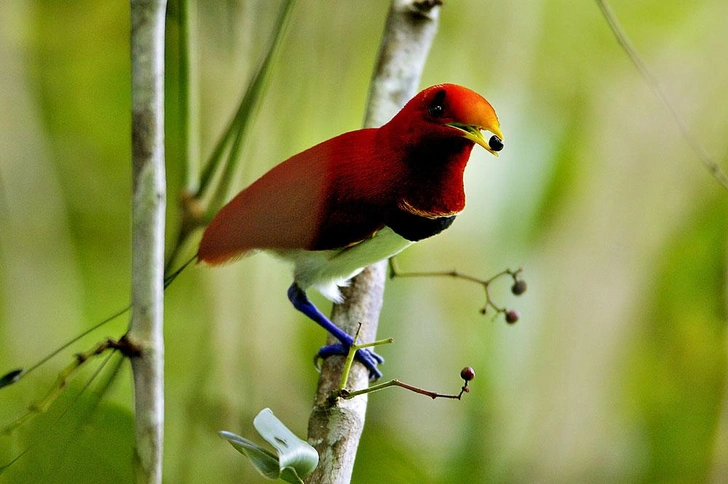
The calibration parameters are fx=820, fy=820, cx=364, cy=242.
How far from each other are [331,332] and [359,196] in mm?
265

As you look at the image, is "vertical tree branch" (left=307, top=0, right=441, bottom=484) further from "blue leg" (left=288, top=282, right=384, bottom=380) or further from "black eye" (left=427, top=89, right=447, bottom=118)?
"black eye" (left=427, top=89, right=447, bottom=118)

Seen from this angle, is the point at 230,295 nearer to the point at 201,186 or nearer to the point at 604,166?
the point at 201,186

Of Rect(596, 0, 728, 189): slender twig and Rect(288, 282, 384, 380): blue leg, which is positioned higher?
Rect(596, 0, 728, 189): slender twig

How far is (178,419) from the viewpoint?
1.35 meters

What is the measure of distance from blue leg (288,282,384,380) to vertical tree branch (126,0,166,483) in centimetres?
39

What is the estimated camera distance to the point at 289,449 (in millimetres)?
720

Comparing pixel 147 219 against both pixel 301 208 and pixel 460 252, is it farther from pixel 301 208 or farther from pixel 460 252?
pixel 460 252

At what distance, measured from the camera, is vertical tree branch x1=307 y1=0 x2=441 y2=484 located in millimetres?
854

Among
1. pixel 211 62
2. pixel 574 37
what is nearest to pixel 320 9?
pixel 211 62

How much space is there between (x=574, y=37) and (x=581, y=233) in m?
0.40

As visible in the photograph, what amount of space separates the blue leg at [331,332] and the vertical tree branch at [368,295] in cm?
2

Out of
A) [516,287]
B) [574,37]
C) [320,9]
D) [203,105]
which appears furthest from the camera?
[574,37]

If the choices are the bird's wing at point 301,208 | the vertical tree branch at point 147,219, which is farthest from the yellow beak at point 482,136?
the vertical tree branch at point 147,219

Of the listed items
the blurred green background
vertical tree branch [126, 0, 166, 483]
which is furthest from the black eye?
the blurred green background
